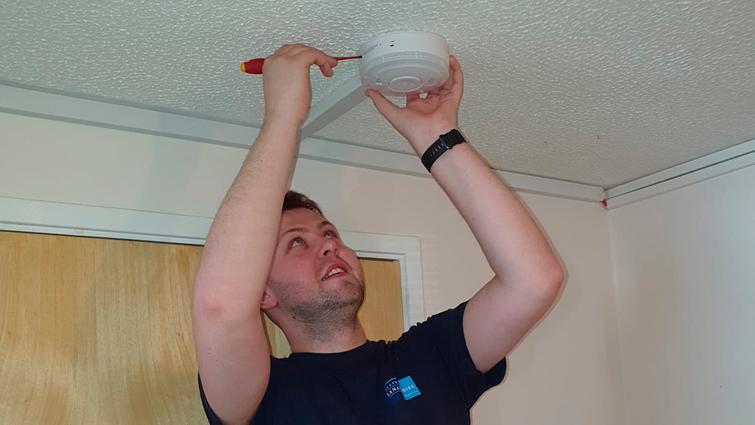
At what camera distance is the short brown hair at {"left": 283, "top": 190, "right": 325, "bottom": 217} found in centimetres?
154

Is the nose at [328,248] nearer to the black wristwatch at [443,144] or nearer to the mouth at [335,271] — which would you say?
the mouth at [335,271]

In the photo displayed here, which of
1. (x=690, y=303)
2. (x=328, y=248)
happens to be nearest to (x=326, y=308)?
(x=328, y=248)

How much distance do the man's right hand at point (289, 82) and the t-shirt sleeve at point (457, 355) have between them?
0.53m

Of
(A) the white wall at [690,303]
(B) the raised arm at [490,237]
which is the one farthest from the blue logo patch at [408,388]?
(A) the white wall at [690,303]

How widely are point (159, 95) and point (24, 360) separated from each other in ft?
1.96

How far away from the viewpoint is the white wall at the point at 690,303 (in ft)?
6.29

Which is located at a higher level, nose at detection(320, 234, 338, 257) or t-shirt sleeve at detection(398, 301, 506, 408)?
nose at detection(320, 234, 338, 257)

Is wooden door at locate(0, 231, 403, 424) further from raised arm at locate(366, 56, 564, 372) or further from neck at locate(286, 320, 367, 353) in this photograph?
raised arm at locate(366, 56, 564, 372)

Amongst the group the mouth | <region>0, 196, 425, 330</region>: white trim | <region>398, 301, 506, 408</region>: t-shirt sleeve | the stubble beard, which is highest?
<region>0, 196, 425, 330</region>: white trim

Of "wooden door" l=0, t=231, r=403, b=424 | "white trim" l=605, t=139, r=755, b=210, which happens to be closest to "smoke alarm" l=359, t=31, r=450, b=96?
"wooden door" l=0, t=231, r=403, b=424

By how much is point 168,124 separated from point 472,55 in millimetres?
706

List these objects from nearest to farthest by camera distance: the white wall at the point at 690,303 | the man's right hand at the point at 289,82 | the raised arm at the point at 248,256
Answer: the raised arm at the point at 248,256 < the man's right hand at the point at 289,82 < the white wall at the point at 690,303

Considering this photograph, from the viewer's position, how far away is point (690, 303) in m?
2.03

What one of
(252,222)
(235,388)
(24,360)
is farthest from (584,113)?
(24,360)
